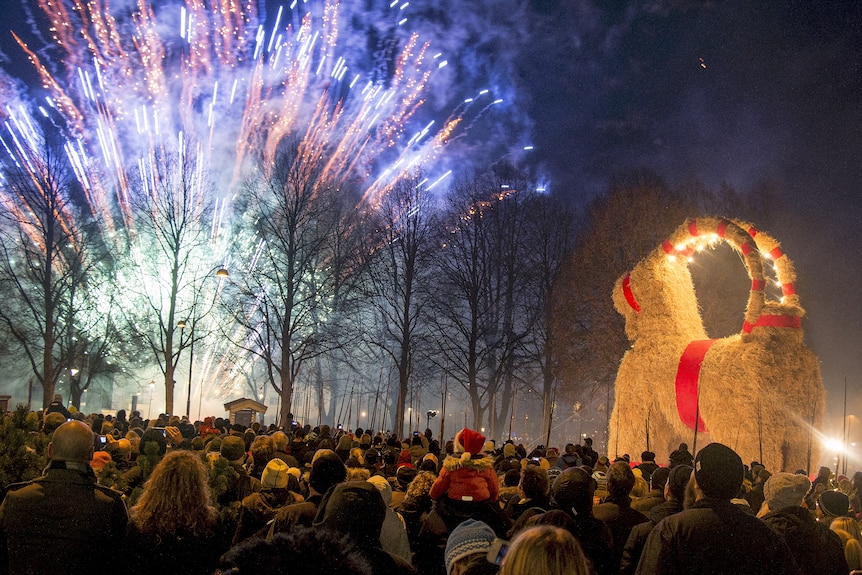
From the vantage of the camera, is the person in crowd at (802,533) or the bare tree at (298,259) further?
the bare tree at (298,259)

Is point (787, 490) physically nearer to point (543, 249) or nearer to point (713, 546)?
point (713, 546)

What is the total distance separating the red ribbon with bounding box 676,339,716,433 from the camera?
1410 cm

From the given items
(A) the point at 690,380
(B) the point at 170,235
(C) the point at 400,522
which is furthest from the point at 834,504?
(B) the point at 170,235

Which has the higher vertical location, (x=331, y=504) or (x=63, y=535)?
(x=331, y=504)

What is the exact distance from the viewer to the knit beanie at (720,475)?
338 centimetres

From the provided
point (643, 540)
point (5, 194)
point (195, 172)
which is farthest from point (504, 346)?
point (643, 540)

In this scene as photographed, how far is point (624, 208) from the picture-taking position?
2588 cm

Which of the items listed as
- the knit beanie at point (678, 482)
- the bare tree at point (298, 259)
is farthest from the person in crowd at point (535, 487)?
the bare tree at point (298, 259)

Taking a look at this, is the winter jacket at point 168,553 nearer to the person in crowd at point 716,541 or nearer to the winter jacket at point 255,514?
the winter jacket at point 255,514

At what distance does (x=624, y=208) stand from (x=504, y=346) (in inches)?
284

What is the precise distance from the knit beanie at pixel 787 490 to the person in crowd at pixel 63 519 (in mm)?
3999

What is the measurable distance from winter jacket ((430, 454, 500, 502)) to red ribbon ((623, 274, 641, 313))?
10.9m

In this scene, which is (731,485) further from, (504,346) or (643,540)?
(504,346)

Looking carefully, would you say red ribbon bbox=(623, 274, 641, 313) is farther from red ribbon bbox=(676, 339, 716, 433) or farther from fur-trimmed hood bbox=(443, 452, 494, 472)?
fur-trimmed hood bbox=(443, 452, 494, 472)
